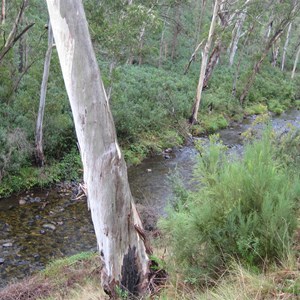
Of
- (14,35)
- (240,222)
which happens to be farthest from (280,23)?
(240,222)

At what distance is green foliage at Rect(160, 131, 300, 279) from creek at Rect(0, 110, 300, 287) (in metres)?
2.09

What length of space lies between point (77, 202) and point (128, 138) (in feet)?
14.3

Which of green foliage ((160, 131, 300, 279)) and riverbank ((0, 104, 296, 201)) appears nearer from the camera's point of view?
green foliage ((160, 131, 300, 279))

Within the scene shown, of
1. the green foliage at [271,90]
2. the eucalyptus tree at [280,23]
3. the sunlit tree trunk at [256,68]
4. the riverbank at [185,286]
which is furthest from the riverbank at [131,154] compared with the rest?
the green foliage at [271,90]

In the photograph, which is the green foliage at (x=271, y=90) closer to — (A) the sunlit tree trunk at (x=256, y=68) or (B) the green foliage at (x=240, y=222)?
(A) the sunlit tree trunk at (x=256, y=68)

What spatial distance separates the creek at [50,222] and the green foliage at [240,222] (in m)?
2.09

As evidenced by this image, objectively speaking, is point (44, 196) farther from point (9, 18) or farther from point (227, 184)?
point (9, 18)

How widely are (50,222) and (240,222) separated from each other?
19.4 ft

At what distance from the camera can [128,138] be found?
13.1 m

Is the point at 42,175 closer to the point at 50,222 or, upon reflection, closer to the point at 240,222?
the point at 50,222

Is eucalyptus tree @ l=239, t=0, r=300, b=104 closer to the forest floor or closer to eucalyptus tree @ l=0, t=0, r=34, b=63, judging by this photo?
eucalyptus tree @ l=0, t=0, r=34, b=63

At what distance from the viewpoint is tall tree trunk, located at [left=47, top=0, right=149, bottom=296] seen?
11.6ft

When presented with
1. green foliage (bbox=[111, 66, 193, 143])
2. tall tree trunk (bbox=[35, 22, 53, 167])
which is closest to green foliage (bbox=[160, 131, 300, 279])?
tall tree trunk (bbox=[35, 22, 53, 167])

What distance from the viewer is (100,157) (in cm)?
360
